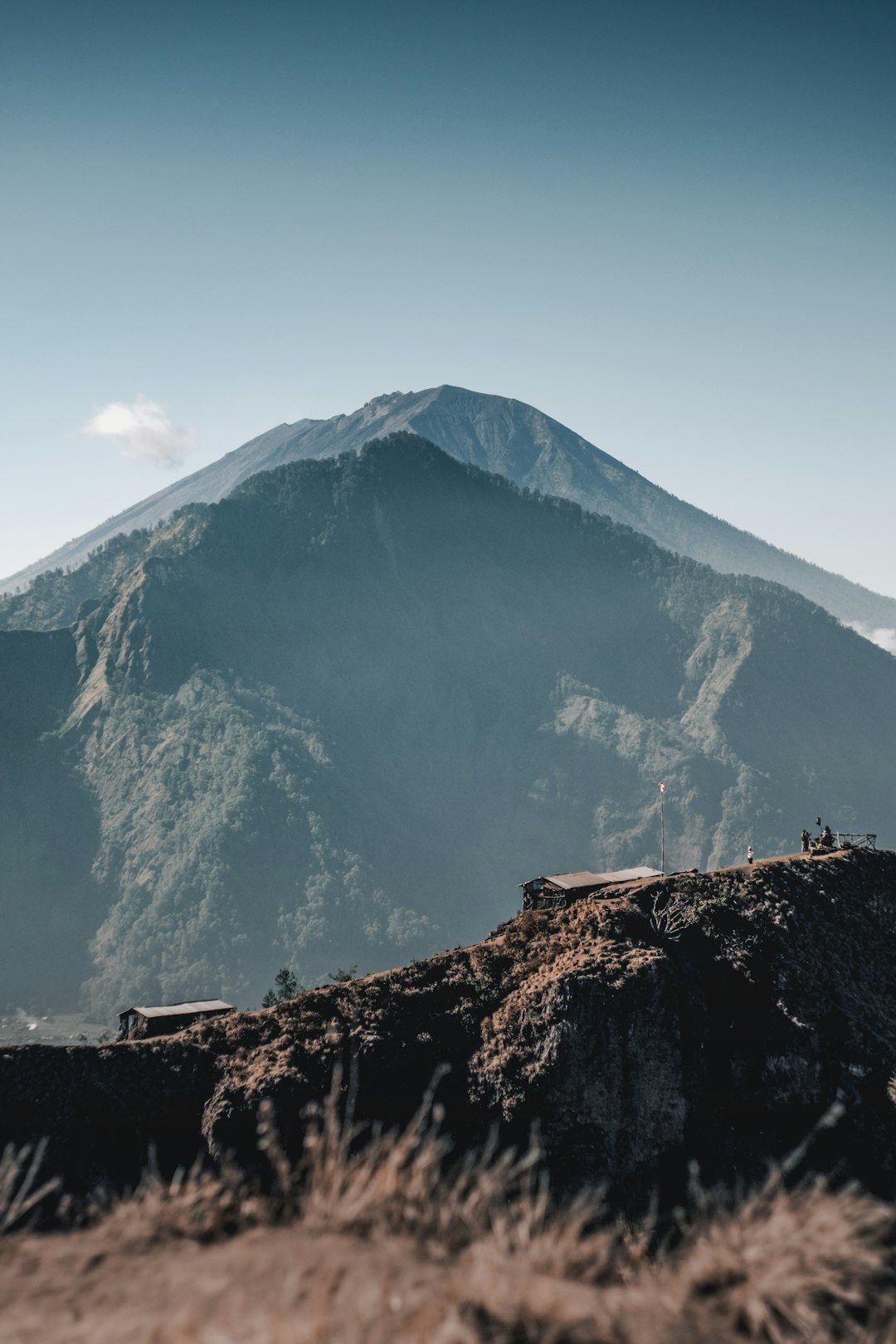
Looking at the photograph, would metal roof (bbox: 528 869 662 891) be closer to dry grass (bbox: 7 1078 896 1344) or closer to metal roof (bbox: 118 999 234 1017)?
metal roof (bbox: 118 999 234 1017)

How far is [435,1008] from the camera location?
2803 cm

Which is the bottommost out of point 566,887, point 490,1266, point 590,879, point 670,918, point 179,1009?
point 179,1009

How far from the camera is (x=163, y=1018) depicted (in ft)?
98.8

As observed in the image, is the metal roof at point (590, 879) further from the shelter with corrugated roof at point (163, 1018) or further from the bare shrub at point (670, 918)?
the shelter with corrugated roof at point (163, 1018)

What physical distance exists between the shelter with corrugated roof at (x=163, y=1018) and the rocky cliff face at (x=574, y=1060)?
3.80 metres

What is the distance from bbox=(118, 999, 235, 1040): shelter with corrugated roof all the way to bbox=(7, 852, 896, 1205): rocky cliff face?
12.5 feet

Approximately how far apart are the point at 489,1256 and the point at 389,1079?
74.9 ft

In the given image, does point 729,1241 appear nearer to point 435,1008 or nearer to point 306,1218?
point 306,1218

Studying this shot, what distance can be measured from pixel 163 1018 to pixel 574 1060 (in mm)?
14716

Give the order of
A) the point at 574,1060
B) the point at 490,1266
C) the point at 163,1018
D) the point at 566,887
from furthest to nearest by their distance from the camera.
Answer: the point at 566,887 < the point at 163,1018 < the point at 574,1060 < the point at 490,1266

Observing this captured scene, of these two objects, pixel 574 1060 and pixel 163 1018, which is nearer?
pixel 574 1060

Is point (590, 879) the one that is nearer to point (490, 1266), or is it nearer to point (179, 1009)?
point (179, 1009)

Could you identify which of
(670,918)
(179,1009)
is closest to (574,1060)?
(670,918)

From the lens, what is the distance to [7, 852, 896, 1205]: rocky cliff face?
78.7 ft
